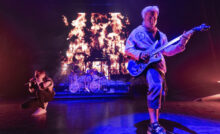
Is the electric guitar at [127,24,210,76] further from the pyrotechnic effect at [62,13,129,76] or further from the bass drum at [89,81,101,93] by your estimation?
the pyrotechnic effect at [62,13,129,76]

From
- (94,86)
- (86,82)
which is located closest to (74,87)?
(86,82)

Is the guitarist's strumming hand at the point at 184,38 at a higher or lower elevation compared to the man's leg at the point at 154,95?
higher

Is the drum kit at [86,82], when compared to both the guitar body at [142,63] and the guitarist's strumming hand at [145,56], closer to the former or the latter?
the guitar body at [142,63]

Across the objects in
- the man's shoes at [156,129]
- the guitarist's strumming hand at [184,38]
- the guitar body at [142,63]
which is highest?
the guitarist's strumming hand at [184,38]

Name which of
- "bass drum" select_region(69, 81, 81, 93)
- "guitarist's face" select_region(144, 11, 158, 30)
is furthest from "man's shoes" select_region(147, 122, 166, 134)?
"bass drum" select_region(69, 81, 81, 93)

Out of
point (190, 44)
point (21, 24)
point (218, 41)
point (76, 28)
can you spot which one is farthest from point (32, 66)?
point (218, 41)

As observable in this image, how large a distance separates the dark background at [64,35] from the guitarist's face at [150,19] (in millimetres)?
6133

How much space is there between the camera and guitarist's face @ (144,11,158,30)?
2125 mm

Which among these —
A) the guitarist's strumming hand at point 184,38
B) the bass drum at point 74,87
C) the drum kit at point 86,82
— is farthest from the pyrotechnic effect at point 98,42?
the guitarist's strumming hand at point 184,38

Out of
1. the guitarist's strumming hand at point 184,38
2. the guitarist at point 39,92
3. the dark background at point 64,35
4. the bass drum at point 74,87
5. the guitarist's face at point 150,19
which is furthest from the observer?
the dark background at point 64,35

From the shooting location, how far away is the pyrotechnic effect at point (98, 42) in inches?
308

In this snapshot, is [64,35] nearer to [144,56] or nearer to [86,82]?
[86,82]

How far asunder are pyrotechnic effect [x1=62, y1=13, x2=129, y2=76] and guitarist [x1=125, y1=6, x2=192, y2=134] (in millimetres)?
5478

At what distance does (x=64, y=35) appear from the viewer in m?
8.23
